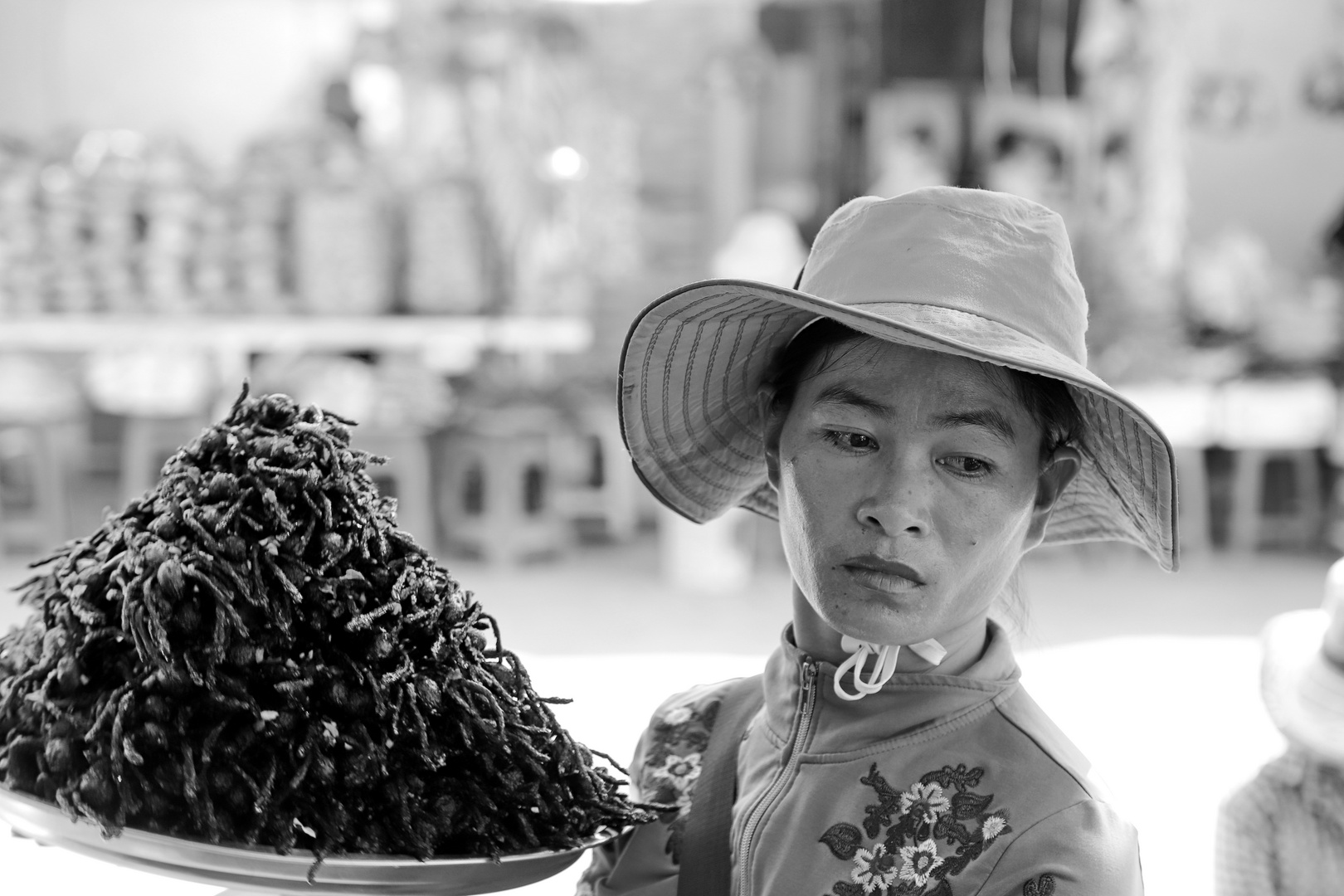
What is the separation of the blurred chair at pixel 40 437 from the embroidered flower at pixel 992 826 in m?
4.51

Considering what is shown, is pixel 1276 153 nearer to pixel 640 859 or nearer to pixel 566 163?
pixel 566 163

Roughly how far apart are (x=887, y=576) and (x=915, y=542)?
0.10 ft

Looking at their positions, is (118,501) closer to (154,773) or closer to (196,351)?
(196,351)

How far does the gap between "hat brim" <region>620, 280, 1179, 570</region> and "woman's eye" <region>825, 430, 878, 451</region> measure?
0.22 ft

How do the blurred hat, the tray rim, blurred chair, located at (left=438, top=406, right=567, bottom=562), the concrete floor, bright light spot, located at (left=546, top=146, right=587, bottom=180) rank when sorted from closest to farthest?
the tray rim < the blurred hat < the concrete floor < blurred chair, located at (left=438, top=406, right=567, bottom=562) < bright light spot, located at (left=546, top=146, right=587, bottom=180)

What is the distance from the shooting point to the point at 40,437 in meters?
4.55

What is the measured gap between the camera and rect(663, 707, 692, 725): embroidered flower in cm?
103

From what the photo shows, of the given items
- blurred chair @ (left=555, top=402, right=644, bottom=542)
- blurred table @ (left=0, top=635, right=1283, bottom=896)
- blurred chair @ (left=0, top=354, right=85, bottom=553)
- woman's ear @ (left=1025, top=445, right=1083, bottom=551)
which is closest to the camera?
woman's ear @ (left=1025, top=445, right=1083, bottom=551)

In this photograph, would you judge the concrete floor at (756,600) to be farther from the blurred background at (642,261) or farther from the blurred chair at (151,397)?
the blurred chair at (151,397)

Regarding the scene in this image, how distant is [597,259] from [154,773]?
454 centimetres

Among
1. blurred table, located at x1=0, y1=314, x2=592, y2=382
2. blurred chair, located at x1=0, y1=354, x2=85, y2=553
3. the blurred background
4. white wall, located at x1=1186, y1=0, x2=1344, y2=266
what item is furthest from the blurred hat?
white wall, located at x1=1186, y1=0, x2=1344, y2=266

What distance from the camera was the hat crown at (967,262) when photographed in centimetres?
80

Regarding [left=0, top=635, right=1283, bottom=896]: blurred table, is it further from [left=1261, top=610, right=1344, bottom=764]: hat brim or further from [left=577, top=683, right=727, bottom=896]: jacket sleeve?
[left=577, top=683, right=727, bottom=896]: jacket sleeve

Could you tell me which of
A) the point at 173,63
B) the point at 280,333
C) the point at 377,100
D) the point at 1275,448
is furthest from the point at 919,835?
the point at 173,63
